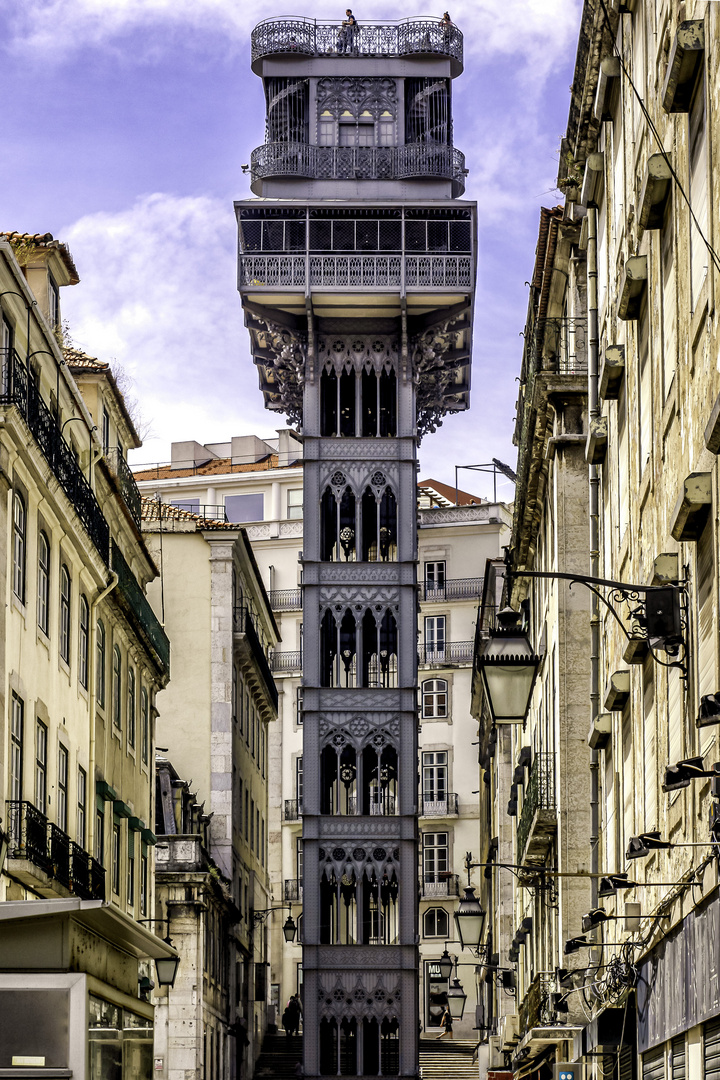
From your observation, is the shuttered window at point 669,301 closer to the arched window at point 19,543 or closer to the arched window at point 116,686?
the arched window at point 19,543

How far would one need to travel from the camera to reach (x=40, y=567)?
30.3m

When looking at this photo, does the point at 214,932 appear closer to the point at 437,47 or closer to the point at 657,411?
the point at 437,47

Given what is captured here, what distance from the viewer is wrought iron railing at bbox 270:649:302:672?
273ft

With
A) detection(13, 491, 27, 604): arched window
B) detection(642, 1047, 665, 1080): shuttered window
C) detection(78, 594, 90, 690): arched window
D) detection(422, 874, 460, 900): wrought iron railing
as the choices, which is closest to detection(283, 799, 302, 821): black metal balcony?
detection(422, 874, 460, 900): wrought iron railing

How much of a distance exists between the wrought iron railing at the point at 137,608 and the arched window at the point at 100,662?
1002 millimetres

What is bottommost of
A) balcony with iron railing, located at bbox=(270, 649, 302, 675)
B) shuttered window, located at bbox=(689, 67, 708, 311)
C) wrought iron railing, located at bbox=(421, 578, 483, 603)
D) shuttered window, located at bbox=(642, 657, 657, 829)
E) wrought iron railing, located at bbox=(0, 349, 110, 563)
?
shuttered window, located at bbox=(642, 657, 657, 829)

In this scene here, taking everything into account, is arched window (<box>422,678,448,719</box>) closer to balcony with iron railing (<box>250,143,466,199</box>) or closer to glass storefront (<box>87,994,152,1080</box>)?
balcony with iron railing (<box>250,143,466,199</box>)

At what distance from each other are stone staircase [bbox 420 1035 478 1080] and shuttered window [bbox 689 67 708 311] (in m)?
50.1

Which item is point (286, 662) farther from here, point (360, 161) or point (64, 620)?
point (64, 620)

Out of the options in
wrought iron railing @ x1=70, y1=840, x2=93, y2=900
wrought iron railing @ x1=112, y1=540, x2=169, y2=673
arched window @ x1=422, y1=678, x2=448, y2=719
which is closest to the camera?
wrought iron railing @ x1=70, y1=840, x2=93, y2=900

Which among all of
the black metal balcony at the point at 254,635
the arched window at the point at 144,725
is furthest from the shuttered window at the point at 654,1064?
the black metal balcony at the point at 254,635

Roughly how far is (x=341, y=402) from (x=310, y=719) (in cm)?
977

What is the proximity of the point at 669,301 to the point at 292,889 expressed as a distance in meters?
66.4

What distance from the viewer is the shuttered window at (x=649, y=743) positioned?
16.6 m
